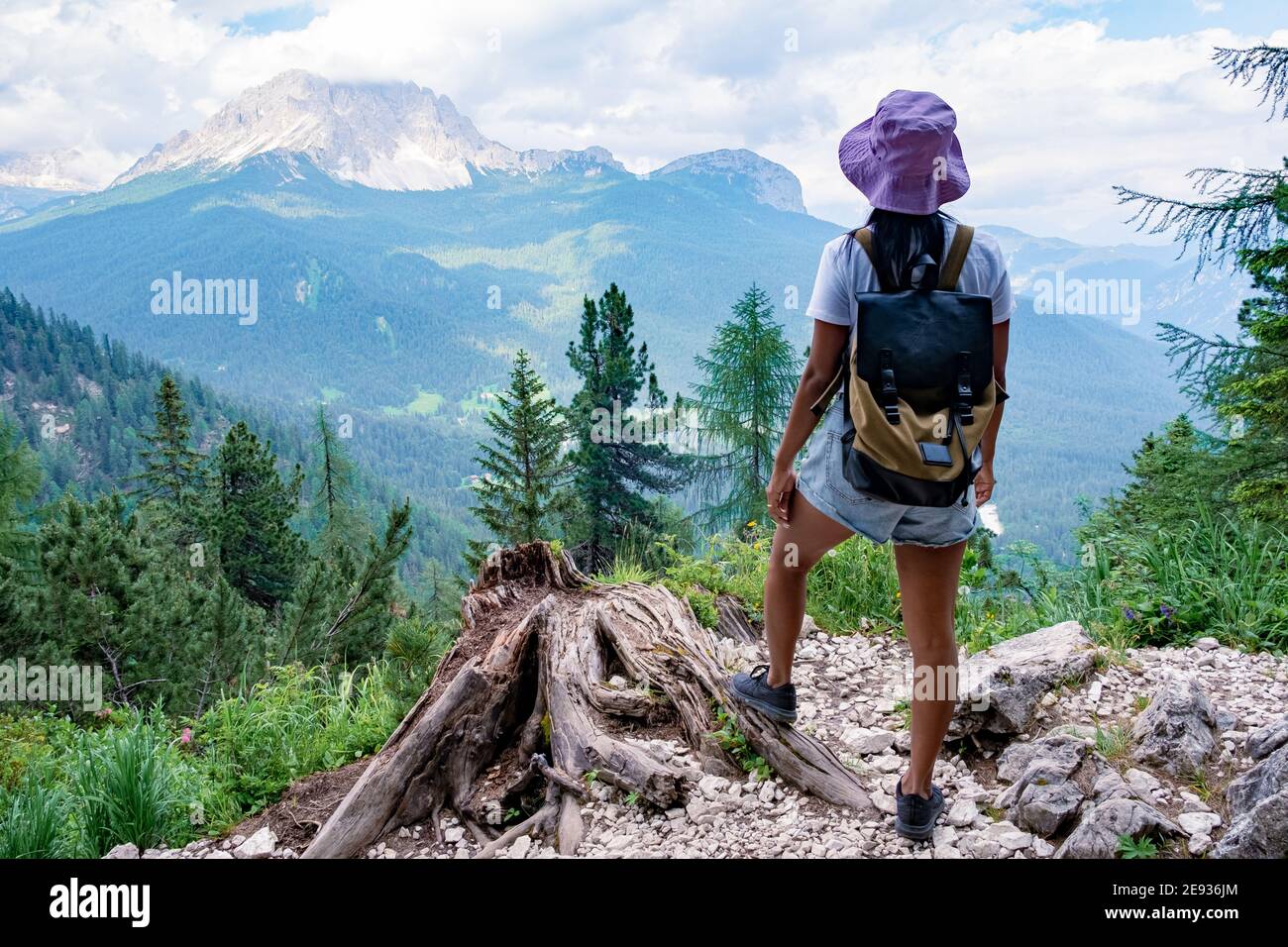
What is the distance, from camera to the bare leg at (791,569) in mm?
2965

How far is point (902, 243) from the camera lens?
2611 mm

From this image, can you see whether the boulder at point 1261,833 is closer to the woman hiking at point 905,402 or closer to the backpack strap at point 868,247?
the woman hiking at point 905,402

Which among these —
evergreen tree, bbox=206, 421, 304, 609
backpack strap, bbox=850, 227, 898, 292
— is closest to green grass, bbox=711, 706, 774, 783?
backpack strap, bbox=850, 227, 898, 292

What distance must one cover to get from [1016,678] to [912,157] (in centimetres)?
254

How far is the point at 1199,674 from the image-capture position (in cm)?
434

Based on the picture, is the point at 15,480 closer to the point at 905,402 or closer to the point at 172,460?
the point at 172,460

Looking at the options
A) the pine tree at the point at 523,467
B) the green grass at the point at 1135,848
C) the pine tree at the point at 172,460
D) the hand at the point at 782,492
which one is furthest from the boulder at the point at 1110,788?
the pine tree at the point at 172,460

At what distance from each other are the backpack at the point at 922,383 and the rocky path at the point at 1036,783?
56.3 inches

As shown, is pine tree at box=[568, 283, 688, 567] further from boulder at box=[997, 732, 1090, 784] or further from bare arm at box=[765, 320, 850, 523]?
bare arm at box=[765, 320, 850, 523]

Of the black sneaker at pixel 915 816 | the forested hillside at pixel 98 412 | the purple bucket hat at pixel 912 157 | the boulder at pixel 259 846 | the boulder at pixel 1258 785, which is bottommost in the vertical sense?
the boulder at pixel 259 846

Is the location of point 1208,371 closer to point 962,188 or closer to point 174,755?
point 962,188

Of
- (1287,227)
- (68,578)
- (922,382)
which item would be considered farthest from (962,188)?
(68,578)

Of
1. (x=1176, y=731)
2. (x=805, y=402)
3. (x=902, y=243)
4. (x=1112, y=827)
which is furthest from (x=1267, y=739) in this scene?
(x=902, y=243)
